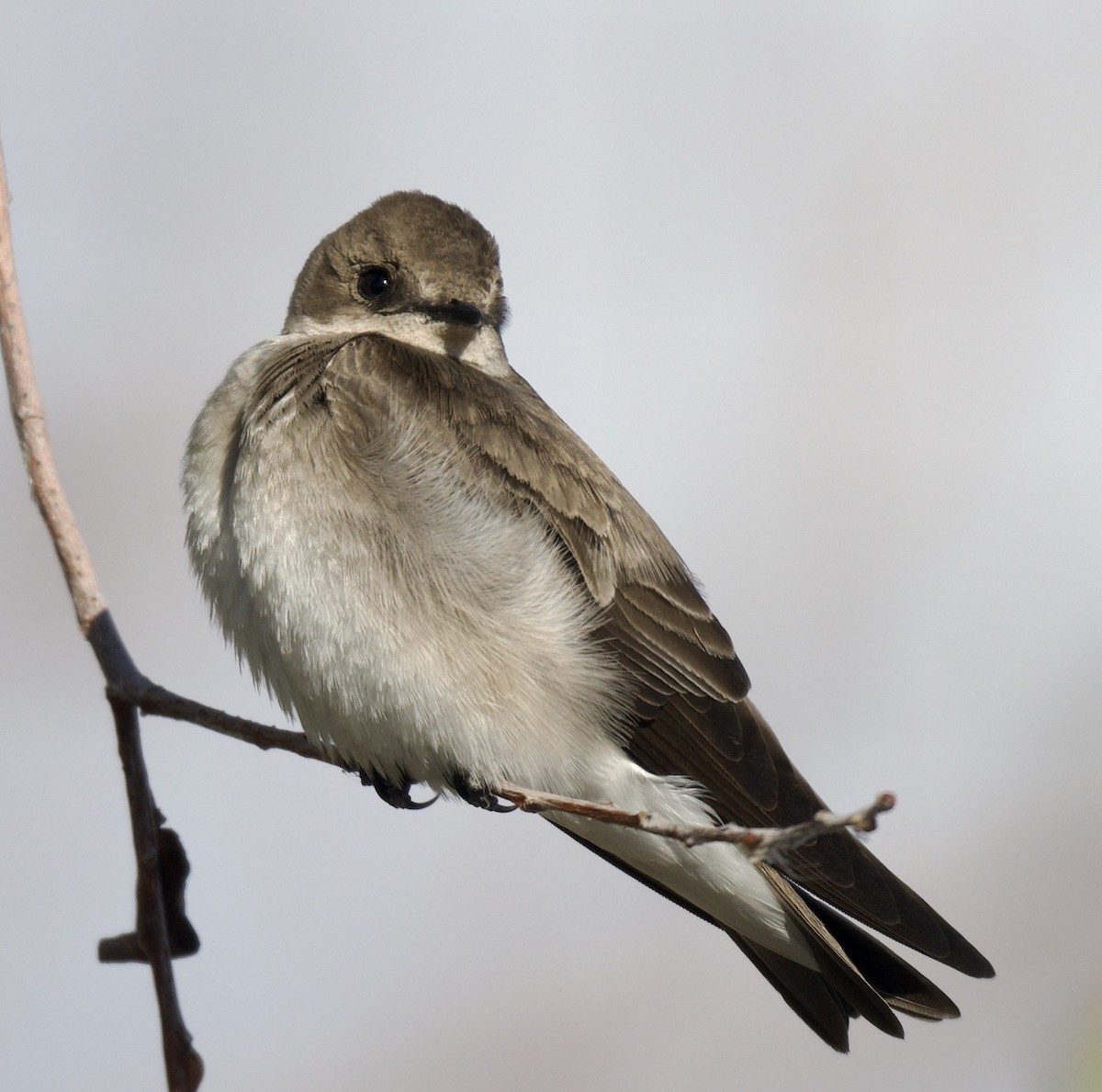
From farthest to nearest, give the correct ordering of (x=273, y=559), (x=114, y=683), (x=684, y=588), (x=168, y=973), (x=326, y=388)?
(x=684, y=588), (x=326, y=388), (x=273, y=559), (x=114, y=683), (x=168, y=973)

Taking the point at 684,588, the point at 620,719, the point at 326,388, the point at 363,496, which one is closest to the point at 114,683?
the point at 363,496

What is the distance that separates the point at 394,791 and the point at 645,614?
0.80m

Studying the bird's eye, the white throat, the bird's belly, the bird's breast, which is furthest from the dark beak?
the bird's belly

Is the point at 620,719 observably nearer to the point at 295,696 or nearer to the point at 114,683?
the point at 295,696

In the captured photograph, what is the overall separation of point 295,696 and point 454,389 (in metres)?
0.93

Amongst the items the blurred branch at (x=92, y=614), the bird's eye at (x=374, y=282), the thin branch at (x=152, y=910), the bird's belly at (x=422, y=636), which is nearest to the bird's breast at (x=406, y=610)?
the bird's belly at (x=422, y=636)

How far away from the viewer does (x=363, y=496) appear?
3664 millimetres

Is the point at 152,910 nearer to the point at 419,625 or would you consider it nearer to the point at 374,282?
the point at 419,625

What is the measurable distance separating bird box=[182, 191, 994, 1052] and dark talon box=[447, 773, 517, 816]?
1 cm

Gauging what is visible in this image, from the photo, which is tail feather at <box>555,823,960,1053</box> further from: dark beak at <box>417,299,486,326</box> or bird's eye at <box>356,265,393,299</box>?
bird's eye at <box>356,265,393,299</box>

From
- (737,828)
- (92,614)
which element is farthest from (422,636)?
(737,828)

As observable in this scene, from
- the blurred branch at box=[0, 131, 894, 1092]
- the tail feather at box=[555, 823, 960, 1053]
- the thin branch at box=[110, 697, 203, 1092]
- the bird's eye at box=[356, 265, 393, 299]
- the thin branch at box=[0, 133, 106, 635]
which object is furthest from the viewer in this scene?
the bird's eye at box=[356, 265, 393, 299]

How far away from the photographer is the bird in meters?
3.56

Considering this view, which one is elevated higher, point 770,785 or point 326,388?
point 326,388
